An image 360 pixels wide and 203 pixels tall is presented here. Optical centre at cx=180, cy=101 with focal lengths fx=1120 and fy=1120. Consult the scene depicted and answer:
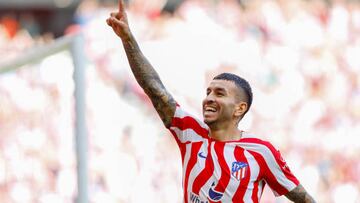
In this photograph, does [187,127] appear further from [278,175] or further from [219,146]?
[278,175]

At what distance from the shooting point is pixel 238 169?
5.47 m

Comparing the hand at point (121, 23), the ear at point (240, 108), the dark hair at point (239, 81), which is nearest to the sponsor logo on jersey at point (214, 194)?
the ear at point (240, 108)

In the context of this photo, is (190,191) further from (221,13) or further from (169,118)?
(221,13)

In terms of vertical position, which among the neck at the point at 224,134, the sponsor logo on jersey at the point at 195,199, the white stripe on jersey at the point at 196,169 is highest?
the neck at the point at 224,134

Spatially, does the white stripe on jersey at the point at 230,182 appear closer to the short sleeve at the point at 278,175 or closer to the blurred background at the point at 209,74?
the short sleeve at the point at 278,175

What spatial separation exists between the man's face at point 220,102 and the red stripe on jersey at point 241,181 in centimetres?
16

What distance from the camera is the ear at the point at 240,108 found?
5.51m

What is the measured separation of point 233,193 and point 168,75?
11238 millimetres

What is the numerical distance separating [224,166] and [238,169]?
70 mm

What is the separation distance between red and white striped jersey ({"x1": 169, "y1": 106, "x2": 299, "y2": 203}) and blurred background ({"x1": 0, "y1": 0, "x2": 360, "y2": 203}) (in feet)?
28.0

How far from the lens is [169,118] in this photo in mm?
5625

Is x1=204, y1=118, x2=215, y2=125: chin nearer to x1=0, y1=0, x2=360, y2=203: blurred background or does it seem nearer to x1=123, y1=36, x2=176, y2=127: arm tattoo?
x1=123, y1=36, x2=176, y2=127: arm tattoo

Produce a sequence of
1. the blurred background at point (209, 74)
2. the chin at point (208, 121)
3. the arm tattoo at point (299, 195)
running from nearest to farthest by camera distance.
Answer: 1. the chin at point (208, 121)
2. the arm tattoo at point (299, 195)
3. the blurred background at point (209, 74)

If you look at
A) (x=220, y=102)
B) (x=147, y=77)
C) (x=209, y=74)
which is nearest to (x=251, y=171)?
(x=220, y=102)
